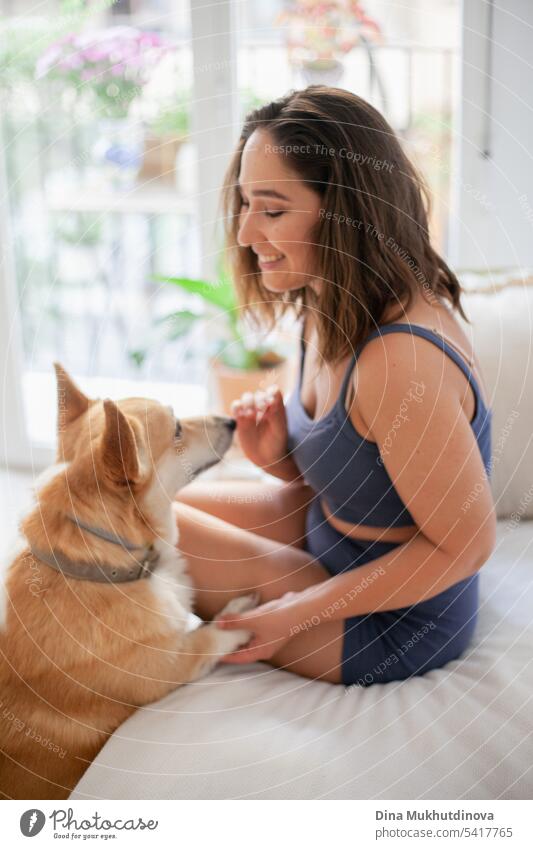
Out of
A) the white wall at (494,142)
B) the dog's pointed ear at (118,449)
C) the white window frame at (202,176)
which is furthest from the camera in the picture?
the white window frame at (202,176)

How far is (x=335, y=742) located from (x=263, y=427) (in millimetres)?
675

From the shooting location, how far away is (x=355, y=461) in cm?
150

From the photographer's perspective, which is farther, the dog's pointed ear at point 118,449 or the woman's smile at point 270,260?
the woman's smile at point 270,260

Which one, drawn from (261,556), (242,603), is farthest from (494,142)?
(242,603)

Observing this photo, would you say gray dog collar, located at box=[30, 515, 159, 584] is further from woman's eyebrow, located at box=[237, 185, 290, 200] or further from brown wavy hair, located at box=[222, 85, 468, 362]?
woman's eyebrow, located at box=[237, 185, 290, 200]

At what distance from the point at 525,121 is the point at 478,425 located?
4.11ft

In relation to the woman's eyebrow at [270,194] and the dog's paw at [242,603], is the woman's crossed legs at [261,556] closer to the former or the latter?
the dog's paw at [242,603]

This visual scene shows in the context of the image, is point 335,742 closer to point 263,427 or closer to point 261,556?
point 261,556

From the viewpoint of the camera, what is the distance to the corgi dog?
141cm

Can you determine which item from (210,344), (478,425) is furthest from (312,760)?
(210,344)

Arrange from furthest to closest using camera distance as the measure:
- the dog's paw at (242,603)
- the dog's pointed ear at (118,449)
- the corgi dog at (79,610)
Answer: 1. the dog's paw at (242,603)
2. the corgi dog at (79,610)
3. the dog's pointed ear at (118,449)

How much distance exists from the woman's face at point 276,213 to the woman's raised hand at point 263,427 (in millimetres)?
272

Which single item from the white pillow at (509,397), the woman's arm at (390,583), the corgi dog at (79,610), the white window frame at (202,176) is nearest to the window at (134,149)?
the white window frame at (202,176)

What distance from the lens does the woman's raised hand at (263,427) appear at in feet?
5.74
